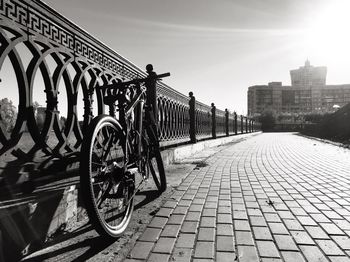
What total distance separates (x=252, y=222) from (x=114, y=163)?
154 cm

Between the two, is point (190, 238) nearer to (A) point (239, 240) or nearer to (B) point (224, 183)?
(A) point (239, 240)

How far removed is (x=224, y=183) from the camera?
17.0 feet

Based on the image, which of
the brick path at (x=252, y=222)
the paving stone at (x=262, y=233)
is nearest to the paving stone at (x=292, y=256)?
the brick path at (x=252, y=222)

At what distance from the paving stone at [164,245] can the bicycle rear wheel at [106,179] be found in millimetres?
351

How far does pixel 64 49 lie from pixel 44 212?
5.50 feet

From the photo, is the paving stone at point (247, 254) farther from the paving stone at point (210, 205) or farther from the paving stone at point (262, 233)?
the paving stone at point (210, 205)

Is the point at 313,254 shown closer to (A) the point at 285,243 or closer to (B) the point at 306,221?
(A) the point at 285,243

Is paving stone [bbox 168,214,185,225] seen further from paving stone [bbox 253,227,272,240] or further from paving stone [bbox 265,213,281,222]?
paving stone [bbox 265,213,281,222]

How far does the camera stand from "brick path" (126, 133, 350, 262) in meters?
2.36

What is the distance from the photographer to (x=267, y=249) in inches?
95.0

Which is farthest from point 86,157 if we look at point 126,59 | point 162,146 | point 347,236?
point 162,146

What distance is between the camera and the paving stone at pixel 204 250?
2.32 m

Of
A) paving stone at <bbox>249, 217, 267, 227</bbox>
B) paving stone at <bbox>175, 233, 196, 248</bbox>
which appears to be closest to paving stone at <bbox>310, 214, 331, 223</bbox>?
paving stone at <bbox>249, 217, 267, 227</bbox>

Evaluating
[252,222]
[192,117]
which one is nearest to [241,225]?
[252,222]
